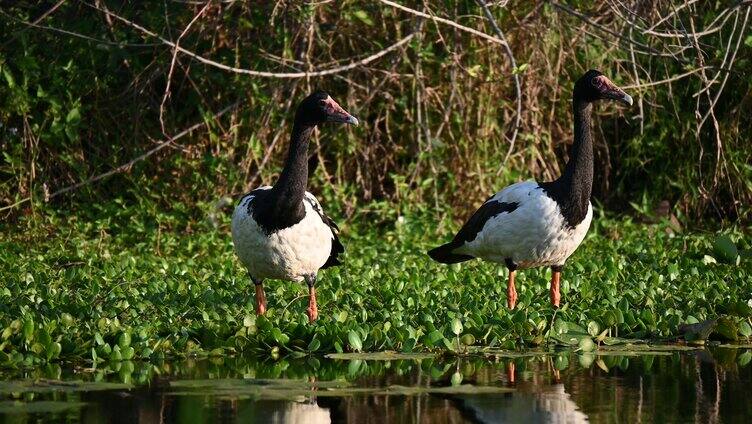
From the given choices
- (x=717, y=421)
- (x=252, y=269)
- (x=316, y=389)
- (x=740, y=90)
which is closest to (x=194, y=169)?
(x=252, y=269)

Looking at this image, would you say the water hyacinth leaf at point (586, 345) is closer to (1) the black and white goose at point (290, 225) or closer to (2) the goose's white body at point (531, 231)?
(2) the goose's white body at point (531, 231)

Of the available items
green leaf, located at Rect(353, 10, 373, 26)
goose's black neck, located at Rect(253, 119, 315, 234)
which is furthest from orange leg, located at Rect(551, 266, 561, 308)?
green leaf, located at Rect(353, 10, 373, 26)

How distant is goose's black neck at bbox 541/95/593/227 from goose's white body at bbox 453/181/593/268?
0.17 feet

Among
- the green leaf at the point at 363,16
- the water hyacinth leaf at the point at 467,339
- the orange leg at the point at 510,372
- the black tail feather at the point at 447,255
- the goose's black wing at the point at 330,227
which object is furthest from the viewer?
the green leaf at the point at 363,16

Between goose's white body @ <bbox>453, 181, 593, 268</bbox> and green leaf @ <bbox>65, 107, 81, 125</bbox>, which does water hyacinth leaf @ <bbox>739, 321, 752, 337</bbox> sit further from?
green leaf @ <bbox>65, 107, 81, 125</bbox>

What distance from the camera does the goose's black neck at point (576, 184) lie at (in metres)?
8.92

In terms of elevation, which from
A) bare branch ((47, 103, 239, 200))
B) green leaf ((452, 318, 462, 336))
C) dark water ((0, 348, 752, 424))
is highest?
bare branch ((47, 103, 239, 200))

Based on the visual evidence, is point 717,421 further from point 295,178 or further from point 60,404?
point 295,178

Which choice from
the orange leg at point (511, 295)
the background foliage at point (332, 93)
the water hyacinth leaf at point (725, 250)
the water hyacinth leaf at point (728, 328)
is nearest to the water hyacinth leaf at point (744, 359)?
the water hyacinth leaf at point (728, 328)

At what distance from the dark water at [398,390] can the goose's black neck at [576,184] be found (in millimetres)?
1515

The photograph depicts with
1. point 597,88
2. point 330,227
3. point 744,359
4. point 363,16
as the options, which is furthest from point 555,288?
point 363,16

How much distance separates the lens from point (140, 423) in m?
5.80

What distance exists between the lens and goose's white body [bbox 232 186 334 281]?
28.0ft

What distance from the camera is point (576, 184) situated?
8977 mm
